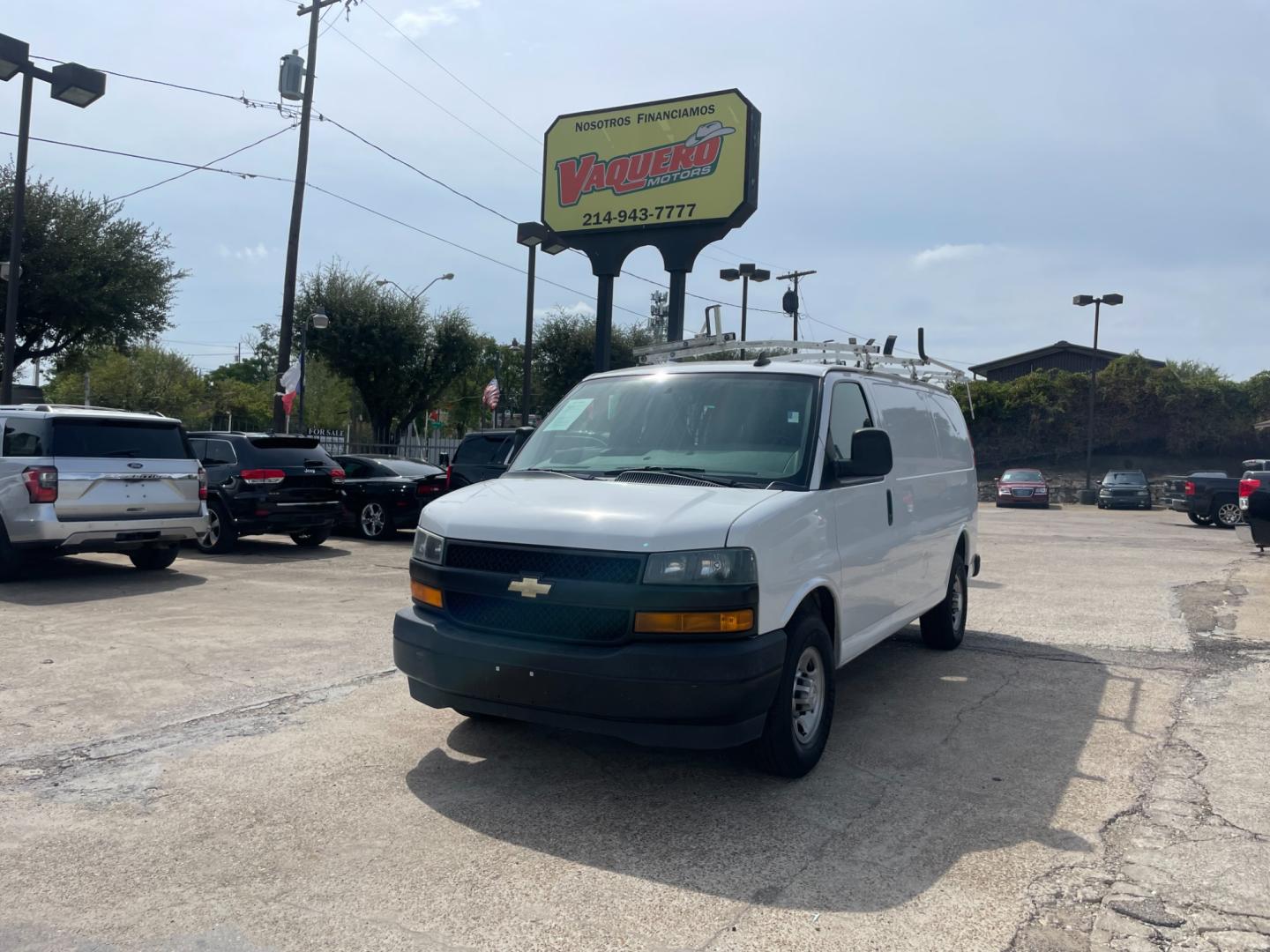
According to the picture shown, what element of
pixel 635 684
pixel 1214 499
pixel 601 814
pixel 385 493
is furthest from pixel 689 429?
pixel 1214 499

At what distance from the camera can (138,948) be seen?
3.09 m

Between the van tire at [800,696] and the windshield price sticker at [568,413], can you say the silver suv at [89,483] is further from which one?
the van tire at [800,696]

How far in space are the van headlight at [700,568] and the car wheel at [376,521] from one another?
41.7 ft

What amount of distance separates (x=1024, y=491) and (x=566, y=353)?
17.6 meters

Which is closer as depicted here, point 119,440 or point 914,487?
point 914,487

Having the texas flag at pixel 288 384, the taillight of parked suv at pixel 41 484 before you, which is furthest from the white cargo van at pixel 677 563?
the texas flag at pixel 288 384

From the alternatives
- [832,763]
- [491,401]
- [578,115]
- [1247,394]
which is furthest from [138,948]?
[1247,394]

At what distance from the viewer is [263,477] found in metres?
13.7

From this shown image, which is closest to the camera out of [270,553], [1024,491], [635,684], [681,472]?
[635,684]

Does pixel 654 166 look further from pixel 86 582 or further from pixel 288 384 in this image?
pixel 86 582

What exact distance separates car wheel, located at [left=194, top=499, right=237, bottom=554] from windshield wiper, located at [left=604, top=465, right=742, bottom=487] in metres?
10.1

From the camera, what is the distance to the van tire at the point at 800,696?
4.45 m

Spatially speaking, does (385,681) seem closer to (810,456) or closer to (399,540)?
(810,456)

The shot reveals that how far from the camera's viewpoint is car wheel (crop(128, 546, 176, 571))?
38.0ft
